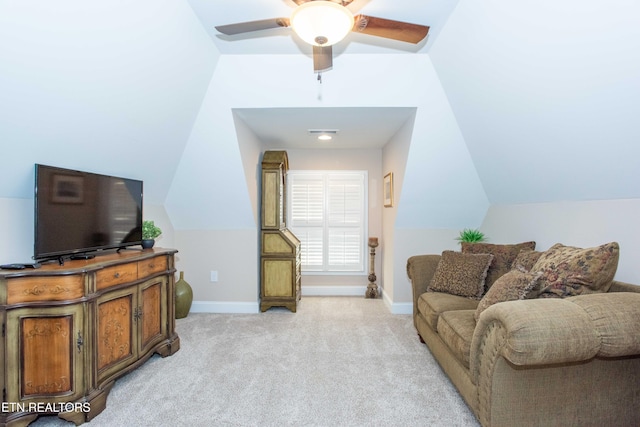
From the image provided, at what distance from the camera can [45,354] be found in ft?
6.15

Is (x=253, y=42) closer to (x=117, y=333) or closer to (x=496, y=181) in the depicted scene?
(x=117, y=333)

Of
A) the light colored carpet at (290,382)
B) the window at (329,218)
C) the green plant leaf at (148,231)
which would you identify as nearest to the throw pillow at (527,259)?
the light colored carpet at (290,382)

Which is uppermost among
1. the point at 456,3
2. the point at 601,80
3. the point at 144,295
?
the point at 456,3

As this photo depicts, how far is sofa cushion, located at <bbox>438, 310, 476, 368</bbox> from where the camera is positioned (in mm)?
1954

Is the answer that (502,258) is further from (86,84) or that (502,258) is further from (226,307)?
(86,84)

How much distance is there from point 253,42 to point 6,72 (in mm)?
1568

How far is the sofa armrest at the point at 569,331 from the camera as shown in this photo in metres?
1.39

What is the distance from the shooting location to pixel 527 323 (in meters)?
1.42

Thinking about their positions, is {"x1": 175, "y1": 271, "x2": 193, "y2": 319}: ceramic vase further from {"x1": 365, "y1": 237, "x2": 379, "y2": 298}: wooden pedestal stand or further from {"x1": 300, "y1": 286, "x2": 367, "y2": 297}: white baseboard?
{"x1": 365, "y1": 237, "x2": 379, "y2": 298}: wooden pedestal stand

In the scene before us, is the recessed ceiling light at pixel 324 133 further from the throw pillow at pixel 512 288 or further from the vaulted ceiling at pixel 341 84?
the throw pillow at pixel 512 288

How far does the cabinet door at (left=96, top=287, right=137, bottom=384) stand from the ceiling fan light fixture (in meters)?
2.04

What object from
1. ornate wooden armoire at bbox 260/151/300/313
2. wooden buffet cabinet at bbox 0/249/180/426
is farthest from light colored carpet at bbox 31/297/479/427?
ornate wooden armoire at bbox 260/151/300/313

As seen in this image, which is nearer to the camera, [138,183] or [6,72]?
[6,72]

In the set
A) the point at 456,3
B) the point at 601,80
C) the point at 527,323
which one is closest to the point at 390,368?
the point at 527,323
